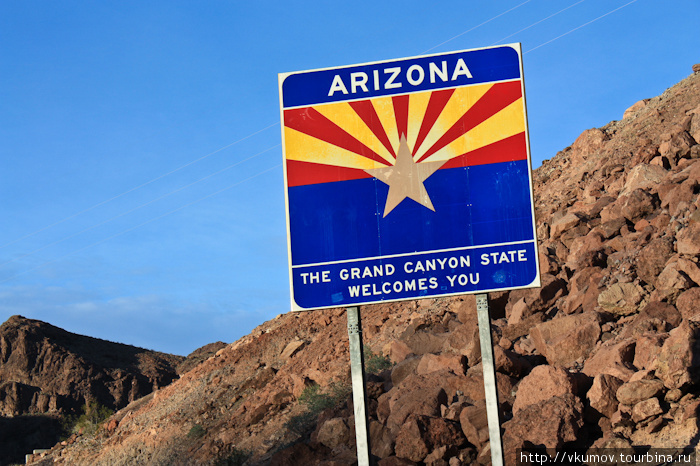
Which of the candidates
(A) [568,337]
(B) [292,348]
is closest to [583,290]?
(A) [568,337]

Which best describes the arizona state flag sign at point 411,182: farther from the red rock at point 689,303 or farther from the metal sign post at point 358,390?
the red rock at point 689,303

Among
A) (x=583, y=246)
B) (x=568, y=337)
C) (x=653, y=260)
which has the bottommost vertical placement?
(x=568, y=337)

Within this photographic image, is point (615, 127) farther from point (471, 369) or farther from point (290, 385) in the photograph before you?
point (471, 369)

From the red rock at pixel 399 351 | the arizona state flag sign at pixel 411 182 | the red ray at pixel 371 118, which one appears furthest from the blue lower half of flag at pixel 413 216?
the red rock at pixel 399 351

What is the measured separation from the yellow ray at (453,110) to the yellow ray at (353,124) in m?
0.39

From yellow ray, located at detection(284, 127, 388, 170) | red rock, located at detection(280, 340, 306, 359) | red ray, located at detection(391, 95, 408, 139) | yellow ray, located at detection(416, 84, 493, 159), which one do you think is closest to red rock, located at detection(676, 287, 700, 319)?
yellow ray, located at detection(416, 84, 493, 159)

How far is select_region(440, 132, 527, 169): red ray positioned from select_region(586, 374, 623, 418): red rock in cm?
395

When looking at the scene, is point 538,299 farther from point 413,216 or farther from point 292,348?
point 292,348

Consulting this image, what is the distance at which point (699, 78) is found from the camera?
27.1 meters

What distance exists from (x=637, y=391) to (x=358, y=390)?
4248mm

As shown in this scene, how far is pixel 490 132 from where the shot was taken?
770 cm

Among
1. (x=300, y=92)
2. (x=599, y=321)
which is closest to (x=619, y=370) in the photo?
(x=599, y=321)

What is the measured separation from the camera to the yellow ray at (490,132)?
25.2 feet

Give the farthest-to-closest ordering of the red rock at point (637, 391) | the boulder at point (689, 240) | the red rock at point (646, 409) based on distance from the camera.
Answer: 1. the boulder at point (689, 240)
2. the red rock at point (637, 391)
3. the red rock at point (646, 409)
